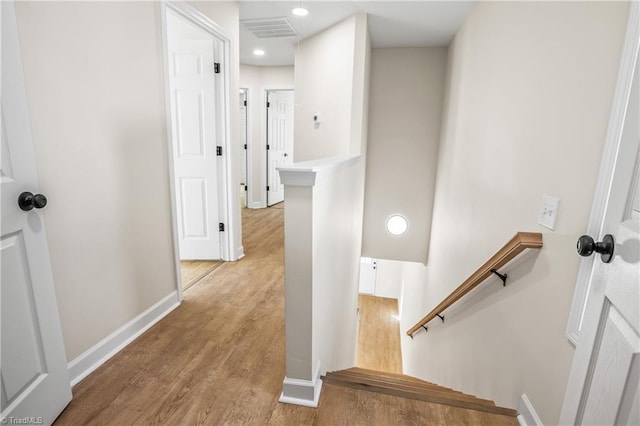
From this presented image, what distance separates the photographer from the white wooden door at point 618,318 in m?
0.74

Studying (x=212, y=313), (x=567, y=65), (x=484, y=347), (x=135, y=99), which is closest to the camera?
(x=567, y=65)

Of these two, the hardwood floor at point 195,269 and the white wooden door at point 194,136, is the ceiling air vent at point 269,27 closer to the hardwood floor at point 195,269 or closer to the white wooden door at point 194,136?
the white wooden door at point 194,136

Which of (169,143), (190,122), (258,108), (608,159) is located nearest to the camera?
(608,159)

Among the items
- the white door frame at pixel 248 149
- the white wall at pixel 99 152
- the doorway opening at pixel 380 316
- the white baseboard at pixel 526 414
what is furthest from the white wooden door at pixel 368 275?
the white baseboard at pixel 526 414

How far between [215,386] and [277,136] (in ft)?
16.8

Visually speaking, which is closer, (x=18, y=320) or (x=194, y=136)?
(x=18, y=320)

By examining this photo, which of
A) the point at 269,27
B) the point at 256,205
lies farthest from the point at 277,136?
the point at 269,27

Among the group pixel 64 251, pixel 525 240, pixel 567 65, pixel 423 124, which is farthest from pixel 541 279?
pixel 423 124

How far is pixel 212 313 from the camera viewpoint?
235cm

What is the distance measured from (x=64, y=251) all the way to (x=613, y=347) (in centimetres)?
203

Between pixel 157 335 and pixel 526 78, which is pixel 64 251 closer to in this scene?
pixel 157 335

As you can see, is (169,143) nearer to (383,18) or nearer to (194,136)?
(194,136)

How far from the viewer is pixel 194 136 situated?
3.05m

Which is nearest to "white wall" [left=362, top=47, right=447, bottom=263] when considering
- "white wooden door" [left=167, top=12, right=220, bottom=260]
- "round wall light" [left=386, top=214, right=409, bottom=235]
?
"round wall light" [left=386, top=214, right=409, bottom=235]
